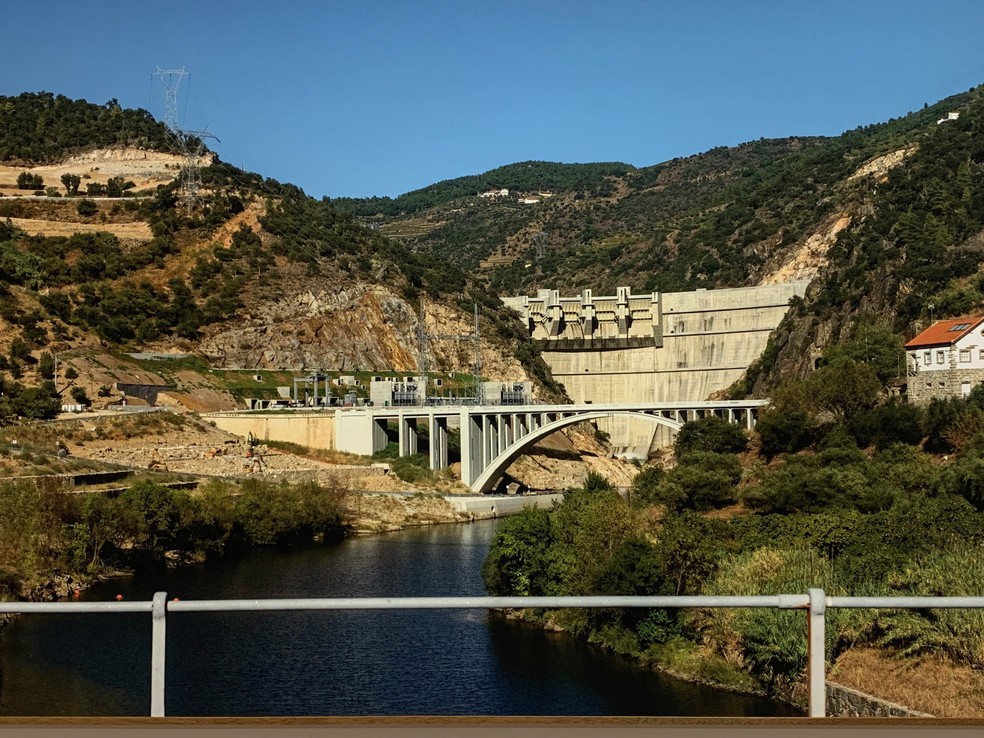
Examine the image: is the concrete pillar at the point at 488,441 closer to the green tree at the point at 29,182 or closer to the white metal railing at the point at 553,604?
the green tree at the point at 29,182

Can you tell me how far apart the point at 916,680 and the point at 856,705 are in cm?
144

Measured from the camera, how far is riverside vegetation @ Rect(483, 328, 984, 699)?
22906 mm

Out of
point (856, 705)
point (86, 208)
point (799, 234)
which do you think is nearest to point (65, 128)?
point (86, 208)

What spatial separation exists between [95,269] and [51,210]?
14.6 m

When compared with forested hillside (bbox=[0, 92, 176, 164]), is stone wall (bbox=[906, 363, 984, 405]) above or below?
below

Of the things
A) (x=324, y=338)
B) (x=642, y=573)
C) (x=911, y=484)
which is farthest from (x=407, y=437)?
(x=642, y=573)

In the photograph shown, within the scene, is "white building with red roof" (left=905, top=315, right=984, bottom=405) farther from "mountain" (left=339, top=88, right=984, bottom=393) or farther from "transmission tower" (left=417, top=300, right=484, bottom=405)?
"transmission tower" (left=417, top=300, right=484, bottom=405)

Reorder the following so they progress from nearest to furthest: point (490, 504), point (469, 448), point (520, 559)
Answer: point (520, 559), point (490, 504), point (469, 448)

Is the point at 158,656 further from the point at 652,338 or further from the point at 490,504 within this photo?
the point at 652,338

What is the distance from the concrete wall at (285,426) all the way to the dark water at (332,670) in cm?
4125

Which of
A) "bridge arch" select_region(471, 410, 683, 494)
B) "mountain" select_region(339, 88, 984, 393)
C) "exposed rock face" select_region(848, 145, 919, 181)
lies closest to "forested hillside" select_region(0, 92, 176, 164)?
"mountain" select_region(339, 88, 984, 393)

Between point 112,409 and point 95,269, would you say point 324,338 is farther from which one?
point 112,409

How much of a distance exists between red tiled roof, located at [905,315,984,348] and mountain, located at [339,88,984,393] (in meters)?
17.5

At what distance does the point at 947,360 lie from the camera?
177 feet
